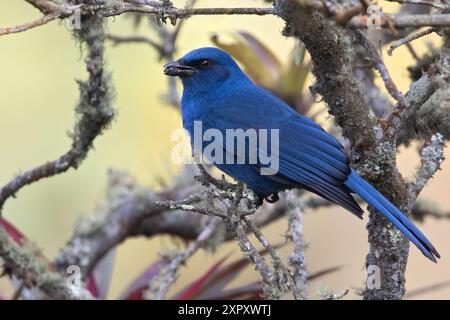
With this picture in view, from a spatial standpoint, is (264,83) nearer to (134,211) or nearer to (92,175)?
(134,211)

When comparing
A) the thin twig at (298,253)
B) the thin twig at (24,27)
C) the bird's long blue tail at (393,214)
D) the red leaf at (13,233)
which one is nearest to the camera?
the thin twig at (24,27)

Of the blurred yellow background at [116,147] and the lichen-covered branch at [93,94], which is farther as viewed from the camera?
the blurred yellow background at [116,147]

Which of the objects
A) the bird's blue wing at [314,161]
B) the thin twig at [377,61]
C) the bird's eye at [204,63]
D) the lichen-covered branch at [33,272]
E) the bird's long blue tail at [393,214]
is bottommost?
the bird's long blue tail at [393,214]

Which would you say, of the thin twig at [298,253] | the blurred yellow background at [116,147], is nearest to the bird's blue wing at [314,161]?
the thin twig at [298,253]

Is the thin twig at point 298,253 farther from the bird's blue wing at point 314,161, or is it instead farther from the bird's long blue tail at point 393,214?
the bird's long blue tail at point 393,214

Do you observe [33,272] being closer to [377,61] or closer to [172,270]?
[172,270]
